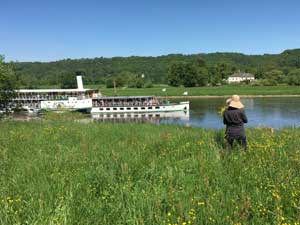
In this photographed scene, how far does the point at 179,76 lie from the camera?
149875 millimetres

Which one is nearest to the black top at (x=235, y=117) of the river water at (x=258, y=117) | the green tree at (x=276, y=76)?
the river water at (x=258, y=117)

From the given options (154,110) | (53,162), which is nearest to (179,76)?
(154,110)

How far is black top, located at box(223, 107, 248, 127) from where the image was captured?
916 centimetres

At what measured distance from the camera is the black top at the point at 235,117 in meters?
9.16

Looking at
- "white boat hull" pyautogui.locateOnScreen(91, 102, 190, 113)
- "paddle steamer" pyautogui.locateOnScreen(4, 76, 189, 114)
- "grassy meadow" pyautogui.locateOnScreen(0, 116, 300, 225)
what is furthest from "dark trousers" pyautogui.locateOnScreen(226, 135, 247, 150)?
"white boat hull" pyautogui.locateOnScreen(91, 102, 190, 113)

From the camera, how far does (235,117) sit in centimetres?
920

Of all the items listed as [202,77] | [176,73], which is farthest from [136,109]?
[176,73]

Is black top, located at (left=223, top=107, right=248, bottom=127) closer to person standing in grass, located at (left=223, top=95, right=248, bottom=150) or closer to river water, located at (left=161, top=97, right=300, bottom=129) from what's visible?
person standing in grass, located at (left=223, top=95, right=248, bottom=150)

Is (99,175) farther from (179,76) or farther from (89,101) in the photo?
(179,76)

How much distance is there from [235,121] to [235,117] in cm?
12

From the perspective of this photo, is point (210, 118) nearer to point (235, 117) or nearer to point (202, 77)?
point (235, 117)

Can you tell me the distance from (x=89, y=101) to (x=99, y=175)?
6153 centimetres

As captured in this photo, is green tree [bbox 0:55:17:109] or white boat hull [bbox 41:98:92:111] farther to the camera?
white boat hull [bbox 41:98:92:111]

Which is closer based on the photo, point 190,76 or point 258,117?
point 258,117
